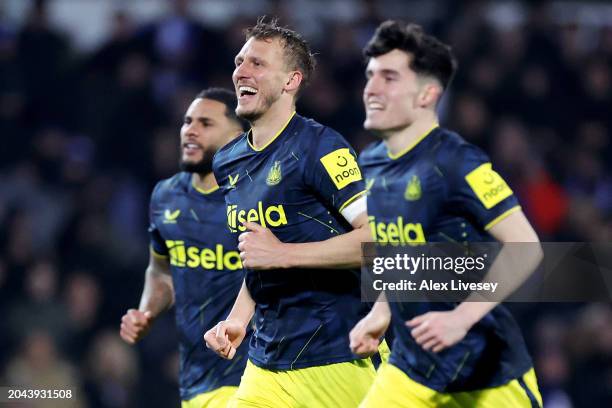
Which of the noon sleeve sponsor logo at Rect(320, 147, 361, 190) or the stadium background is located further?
the stadium background

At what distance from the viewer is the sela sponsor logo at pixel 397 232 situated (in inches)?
214

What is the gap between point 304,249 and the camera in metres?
5.09

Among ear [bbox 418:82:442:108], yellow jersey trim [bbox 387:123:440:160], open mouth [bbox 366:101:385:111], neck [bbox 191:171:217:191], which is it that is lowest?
neck [bbox 191:171:217:191]

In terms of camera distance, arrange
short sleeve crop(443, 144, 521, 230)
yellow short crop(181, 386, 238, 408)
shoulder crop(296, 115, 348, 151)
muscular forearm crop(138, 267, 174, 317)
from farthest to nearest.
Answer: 1. muscular forearm crop(138, 267, 174, 317)
2. yellow short crop(181, 386, 238, 408)
3. shoulder crop(296, 115, 348, 151)
4. short sleeve crop(443, 144, 521, 230)

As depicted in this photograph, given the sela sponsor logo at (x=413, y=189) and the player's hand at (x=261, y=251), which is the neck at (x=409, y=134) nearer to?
the sela sponsor logo at (x=413, y=189)

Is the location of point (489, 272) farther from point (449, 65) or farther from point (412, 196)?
point (449, 65)

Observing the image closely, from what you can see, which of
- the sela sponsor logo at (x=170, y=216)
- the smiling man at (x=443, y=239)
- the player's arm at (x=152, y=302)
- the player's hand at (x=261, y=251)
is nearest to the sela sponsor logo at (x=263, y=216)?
the player's hand at (x=261, y=251)

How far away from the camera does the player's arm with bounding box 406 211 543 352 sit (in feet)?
15.6

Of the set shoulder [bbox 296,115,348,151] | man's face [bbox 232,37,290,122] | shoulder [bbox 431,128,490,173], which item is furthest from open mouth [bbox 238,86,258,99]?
shoulder [bbox 431,128,490,173]

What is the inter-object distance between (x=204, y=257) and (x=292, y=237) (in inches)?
47.3

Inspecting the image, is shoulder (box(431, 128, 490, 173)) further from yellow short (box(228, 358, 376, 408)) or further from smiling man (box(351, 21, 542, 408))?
yellow short (box(228, 358, 376, 408))

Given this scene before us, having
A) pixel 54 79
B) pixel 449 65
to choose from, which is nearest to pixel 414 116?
pixel 449 65

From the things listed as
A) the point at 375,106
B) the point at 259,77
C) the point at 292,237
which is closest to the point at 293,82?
the point at 259,77

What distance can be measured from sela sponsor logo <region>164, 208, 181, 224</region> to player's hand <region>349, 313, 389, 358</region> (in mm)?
1727
